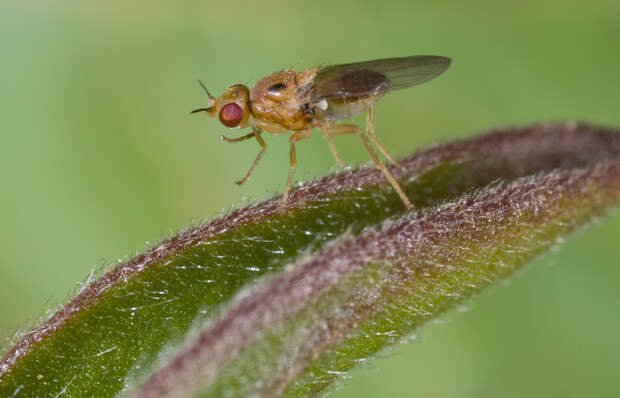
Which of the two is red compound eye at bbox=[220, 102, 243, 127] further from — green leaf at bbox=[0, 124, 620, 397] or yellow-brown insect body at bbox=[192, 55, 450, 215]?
green leaf at bbox=[0, 124, 620, 397]

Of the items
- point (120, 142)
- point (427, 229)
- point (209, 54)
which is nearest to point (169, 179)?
point (120, 142)

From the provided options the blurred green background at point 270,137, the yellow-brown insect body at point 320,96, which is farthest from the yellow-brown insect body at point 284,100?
the blurred green background at point 270,137

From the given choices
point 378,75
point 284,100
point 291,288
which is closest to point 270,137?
point 284,100

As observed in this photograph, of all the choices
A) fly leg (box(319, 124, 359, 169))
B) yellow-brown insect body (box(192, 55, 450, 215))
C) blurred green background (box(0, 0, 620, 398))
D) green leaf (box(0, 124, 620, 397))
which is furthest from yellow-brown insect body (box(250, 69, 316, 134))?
green leaf (box(0, 124, 620, 397))

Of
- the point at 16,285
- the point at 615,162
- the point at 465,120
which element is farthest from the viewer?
the point at 465,120

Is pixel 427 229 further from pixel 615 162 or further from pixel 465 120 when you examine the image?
pixel 465 120

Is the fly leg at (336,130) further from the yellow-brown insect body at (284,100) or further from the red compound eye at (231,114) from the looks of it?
the red compound eye at (231,114)

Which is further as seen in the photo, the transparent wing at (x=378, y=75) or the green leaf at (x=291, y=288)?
the transparent wing at (x=378, y=75)

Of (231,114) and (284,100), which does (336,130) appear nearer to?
(284,100)
